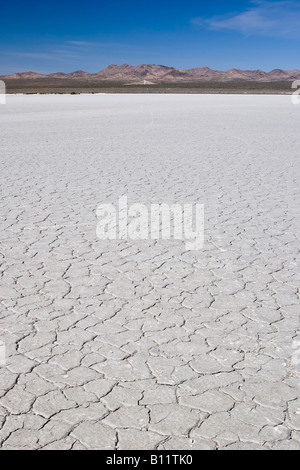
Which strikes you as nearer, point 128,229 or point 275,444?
point 275,444

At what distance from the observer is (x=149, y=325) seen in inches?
123

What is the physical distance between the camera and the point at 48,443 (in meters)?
2.11

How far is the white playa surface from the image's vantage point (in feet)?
7.32

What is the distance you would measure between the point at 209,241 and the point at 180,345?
1946 millimetres

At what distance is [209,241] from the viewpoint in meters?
4.71

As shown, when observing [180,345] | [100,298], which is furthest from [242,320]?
[100,298]

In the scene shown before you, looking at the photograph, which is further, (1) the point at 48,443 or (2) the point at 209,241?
(2) the point at 209,241

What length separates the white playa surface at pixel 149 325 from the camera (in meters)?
2.23

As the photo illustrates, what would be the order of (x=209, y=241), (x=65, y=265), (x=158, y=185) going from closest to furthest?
(x=65, y=265), (x=209, y=241), (x=158, y=185)

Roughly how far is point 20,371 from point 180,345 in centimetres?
91

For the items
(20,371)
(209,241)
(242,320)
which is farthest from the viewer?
(209,241)
